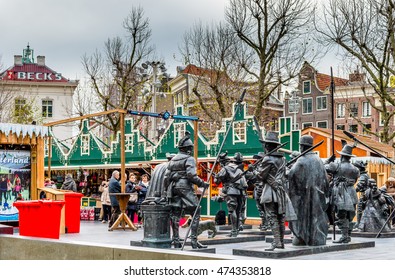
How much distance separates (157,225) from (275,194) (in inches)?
100

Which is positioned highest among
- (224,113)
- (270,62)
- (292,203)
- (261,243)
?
(270,62)

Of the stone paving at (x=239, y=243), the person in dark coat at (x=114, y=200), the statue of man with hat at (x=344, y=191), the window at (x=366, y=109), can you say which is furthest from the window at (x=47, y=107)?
the statue of man with hat at (x=344, y=191)

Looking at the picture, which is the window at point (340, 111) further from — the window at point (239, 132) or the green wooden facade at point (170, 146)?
the window at point (239, 132)

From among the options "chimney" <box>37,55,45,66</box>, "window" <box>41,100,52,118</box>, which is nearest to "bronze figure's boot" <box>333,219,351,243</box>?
"window" <box>41,100,52,118</box>

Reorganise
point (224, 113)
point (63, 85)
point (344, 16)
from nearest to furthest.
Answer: point (344, 16)
point (224, 113)
point (63, 85)

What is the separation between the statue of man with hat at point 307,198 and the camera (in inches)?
513

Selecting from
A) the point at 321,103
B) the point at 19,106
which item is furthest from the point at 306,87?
the point at 19,106

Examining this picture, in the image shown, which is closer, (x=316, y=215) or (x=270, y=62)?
(x=316, y=215)

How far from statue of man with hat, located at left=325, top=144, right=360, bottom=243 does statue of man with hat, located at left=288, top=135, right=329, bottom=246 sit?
184 centimetres

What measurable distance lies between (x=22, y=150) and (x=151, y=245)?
6.26 m

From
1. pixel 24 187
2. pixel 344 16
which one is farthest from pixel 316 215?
pixel 344 16

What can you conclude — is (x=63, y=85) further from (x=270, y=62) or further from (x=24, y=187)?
(x=24, y=187)

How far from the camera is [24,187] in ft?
60.5

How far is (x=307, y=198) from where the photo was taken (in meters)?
13.1
